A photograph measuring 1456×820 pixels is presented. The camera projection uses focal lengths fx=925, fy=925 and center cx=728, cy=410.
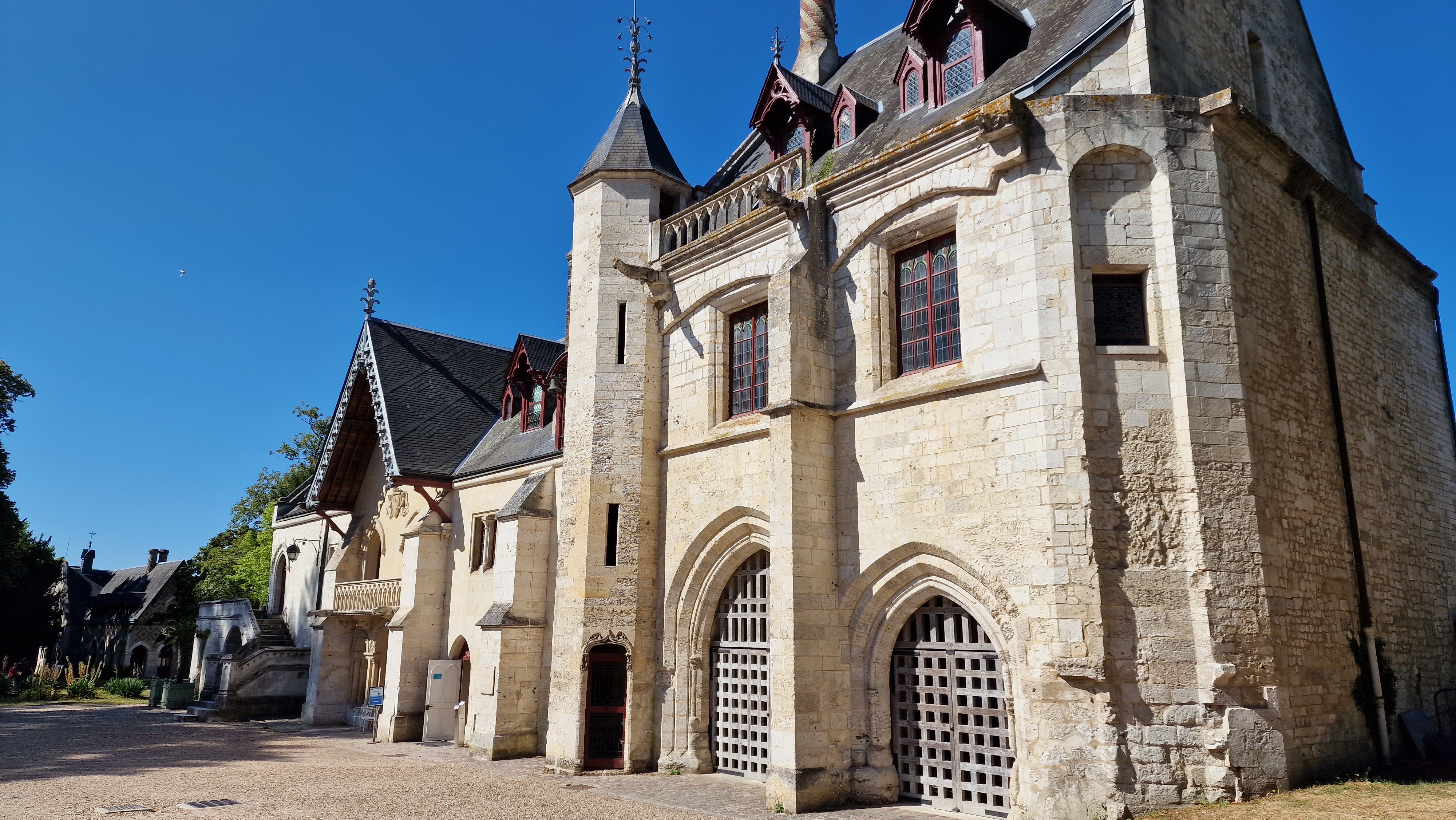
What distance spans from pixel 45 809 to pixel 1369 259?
62.1 ft

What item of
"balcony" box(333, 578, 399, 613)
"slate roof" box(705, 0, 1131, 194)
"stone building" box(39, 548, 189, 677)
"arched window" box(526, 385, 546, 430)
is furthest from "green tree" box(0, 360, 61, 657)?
"slate roof" box(705, 0, 1131, 194)

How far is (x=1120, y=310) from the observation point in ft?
33.4

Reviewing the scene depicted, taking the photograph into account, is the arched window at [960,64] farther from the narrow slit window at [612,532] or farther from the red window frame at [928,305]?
the narrow slit window at [612,532]

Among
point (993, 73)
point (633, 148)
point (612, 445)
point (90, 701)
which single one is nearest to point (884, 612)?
point (612, 445)

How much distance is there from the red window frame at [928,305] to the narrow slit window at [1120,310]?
5.16ft

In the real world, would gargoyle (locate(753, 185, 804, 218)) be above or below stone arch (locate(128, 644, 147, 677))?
above

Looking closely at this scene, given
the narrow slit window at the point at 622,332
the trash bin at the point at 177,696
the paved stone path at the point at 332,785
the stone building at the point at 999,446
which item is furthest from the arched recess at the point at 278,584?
the narrow slit window at the point at 622,332

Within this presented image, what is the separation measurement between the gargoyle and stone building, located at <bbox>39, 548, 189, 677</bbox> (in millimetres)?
36439

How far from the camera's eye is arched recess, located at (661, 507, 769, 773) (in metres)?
13.3

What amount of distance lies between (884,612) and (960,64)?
25.2 ft

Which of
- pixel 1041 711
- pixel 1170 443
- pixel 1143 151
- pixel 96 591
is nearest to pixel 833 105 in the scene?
pixel 1143 151

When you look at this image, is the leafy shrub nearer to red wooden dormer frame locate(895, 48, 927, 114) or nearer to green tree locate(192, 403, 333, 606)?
green tree locate(192, 403, 333, 606)

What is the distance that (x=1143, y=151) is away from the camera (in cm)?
1016

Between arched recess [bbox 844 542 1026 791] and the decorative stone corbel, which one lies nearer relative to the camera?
arched recess [bbox 844 542 1026 791]
